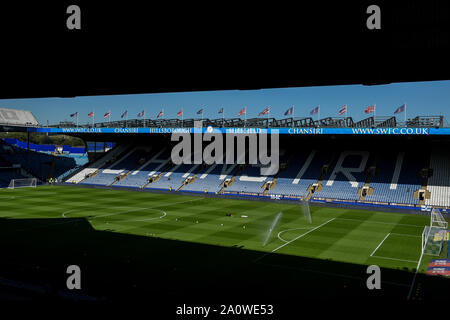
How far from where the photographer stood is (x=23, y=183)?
195ft

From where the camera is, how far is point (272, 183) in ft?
170

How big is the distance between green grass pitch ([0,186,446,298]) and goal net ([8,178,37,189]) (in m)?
9.42

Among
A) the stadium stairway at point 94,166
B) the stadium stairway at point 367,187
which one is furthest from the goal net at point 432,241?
the stadium stairway at point 94,166

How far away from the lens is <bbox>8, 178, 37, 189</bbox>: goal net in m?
56.6

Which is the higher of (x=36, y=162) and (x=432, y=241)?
(x=36, y=162)

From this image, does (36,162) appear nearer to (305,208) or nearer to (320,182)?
(320,182)

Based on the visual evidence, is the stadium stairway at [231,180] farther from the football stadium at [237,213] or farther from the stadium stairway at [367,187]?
the stadium stairway at [367,187]

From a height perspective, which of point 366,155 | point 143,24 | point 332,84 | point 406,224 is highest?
point 143,24

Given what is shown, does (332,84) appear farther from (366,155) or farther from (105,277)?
(366,155)

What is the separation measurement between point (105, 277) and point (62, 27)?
1257 cm

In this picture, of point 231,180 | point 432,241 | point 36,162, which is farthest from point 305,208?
point 36,162

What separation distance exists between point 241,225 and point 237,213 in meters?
6.10

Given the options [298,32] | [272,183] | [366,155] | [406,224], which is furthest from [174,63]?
[366,155]

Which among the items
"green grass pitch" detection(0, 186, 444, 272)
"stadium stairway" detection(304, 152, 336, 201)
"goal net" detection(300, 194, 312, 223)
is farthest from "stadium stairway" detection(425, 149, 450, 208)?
"goal net" detection(300, 194, 312, 223)
